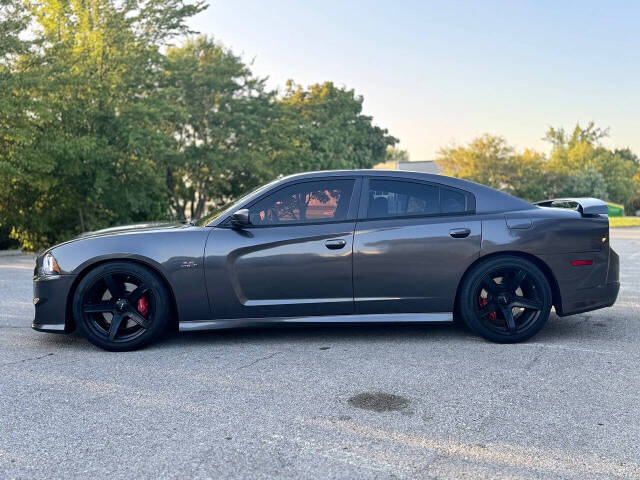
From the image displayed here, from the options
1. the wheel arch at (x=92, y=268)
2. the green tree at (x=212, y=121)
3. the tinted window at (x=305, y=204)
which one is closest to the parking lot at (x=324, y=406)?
the wheel arch at (x=92, y=268)

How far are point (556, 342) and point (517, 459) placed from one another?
2526 mm

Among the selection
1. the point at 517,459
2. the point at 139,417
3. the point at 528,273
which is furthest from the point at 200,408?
the point at 528,273

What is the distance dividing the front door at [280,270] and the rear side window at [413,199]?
0.35m

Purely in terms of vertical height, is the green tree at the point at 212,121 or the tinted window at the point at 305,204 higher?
the green tree at the point at 212,121

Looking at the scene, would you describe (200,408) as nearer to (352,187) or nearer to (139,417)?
(139,417)

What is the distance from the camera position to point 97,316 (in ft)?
16.4

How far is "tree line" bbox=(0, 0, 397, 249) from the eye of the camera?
48.1 feet

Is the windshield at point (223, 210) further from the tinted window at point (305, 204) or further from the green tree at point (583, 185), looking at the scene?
the green tree at point (583, 185)

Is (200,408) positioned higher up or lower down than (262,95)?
lower down

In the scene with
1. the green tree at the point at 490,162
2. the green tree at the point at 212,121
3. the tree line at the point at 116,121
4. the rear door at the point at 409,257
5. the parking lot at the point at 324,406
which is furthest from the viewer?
the green tree at the point at 490,162

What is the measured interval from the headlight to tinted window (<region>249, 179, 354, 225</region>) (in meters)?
1.66

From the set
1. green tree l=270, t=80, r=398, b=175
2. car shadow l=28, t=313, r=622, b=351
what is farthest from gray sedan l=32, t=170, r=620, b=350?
green tree l=270, t=80, r=398, b=175

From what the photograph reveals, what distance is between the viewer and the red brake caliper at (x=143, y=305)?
16.4 ft

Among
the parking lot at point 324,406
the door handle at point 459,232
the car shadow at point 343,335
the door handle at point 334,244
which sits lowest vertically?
the parking lot at point 324,406
